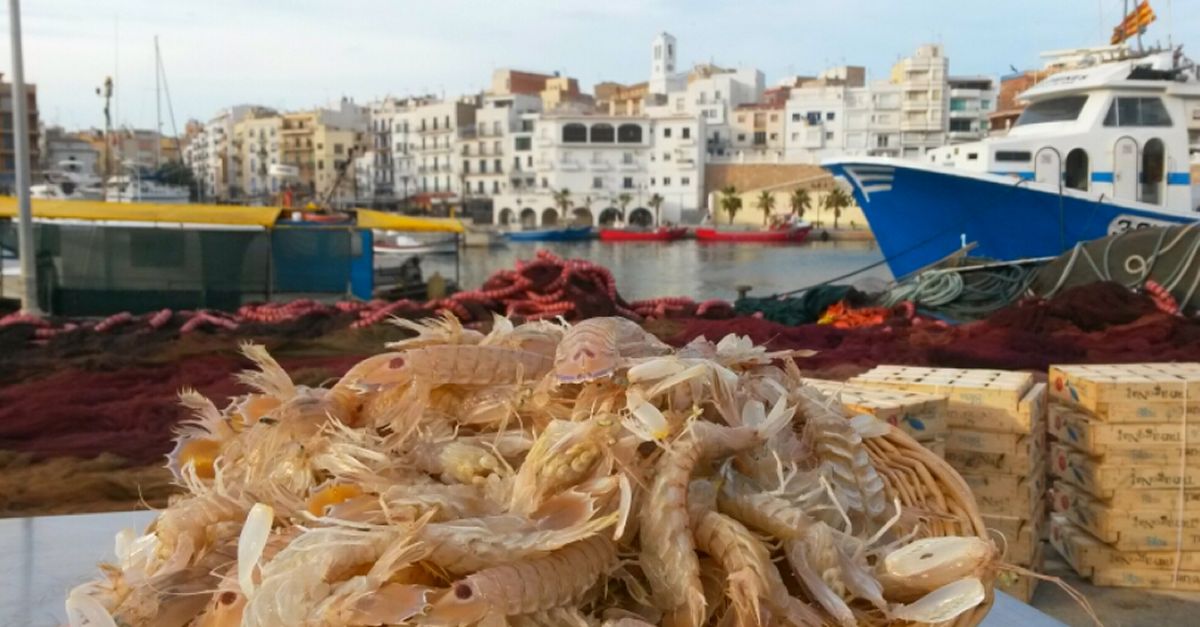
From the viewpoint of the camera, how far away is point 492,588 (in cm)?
125

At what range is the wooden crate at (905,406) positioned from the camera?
149 inches

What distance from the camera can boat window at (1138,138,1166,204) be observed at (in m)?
16.8

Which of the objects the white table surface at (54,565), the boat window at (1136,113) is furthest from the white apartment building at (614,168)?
the white table surface at (54,565)

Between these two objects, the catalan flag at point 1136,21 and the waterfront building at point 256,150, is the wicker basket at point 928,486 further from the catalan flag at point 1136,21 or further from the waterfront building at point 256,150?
the waterfront building at point 256,150

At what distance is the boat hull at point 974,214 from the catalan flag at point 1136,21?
5.54 meters

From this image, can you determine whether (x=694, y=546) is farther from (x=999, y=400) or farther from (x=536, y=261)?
(x=536, y=261)

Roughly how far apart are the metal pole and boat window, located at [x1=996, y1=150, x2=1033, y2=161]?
46.1ft

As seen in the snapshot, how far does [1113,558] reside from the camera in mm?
4582

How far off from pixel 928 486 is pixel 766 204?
67.4 m

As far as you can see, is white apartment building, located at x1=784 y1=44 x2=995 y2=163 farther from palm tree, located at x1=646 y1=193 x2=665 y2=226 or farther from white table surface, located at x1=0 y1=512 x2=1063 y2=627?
white table surface, located at x1=0 y1=512 x2=1063 y2=627

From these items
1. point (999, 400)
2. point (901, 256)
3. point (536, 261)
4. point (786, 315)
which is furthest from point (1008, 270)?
point (999, 400)

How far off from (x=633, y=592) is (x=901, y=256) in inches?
641

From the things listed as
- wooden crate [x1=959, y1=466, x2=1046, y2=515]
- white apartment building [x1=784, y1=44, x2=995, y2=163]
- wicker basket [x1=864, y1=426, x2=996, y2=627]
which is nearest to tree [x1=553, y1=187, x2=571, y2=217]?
white apartment building [x1=784, y1=44, x2=995, y2=163]

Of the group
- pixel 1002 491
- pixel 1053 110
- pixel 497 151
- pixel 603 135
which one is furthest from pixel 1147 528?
pixel 497 151
